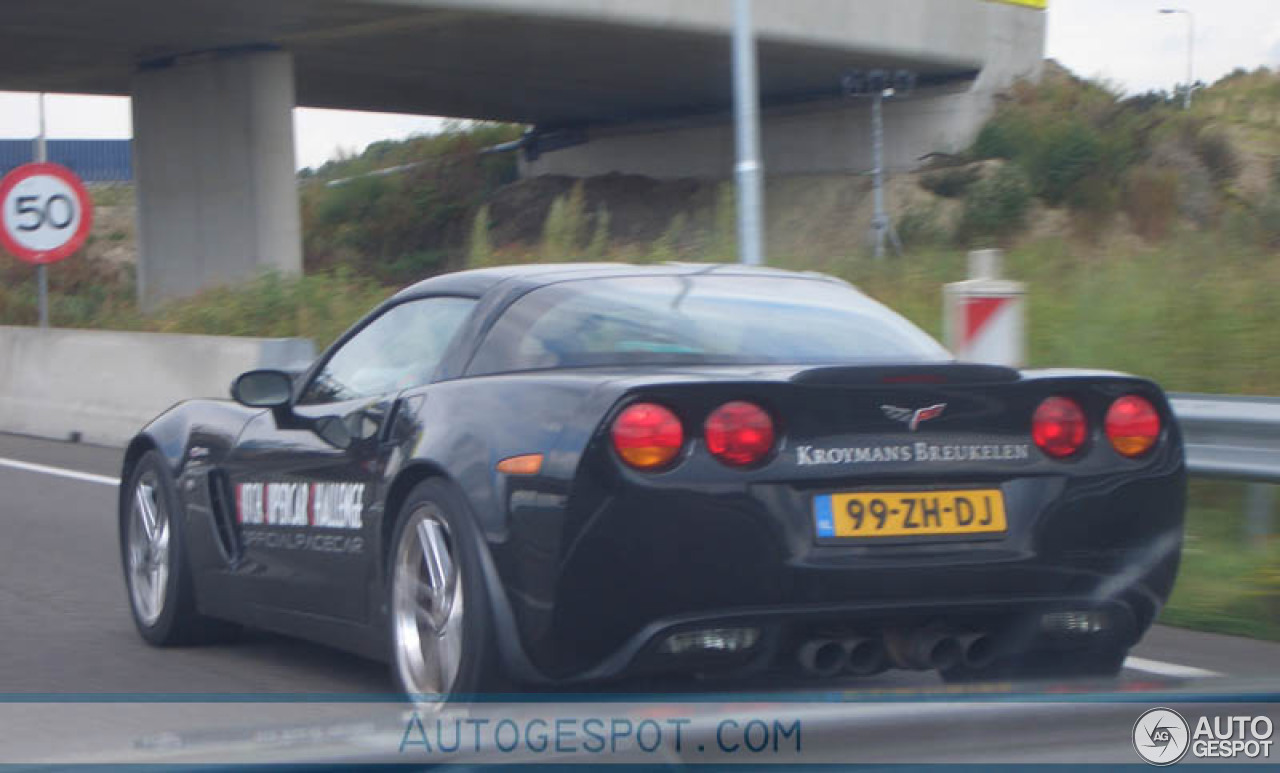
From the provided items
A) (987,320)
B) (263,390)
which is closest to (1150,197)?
(987,320)

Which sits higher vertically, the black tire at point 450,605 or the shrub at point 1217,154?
the shrub at point 1217,154

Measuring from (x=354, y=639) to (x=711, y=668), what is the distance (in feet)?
4.70

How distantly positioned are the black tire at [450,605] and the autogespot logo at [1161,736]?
1.64 meters

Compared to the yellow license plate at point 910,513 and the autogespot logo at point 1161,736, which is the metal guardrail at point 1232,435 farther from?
the autogespot logo at point 1161,736

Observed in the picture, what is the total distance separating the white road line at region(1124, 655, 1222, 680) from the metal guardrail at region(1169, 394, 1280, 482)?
5.25ft

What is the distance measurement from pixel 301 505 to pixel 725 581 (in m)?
1.92

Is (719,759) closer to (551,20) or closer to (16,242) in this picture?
(16,242)

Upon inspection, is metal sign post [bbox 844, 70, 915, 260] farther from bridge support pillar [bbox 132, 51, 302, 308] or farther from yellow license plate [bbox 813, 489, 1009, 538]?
yellow license plate [bbox 813, 489, 1009, 538]

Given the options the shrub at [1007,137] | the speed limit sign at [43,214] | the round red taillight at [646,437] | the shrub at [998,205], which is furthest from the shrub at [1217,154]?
the round red taillight at [646,437]

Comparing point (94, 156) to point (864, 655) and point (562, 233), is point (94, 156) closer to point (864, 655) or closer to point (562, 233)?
point (562, 233)

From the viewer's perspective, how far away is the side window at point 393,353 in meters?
5.62

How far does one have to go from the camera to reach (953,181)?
A: 37.0m

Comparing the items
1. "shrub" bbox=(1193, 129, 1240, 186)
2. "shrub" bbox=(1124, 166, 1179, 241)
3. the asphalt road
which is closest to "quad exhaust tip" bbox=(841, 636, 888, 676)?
the asphalt road

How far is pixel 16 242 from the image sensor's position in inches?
718
